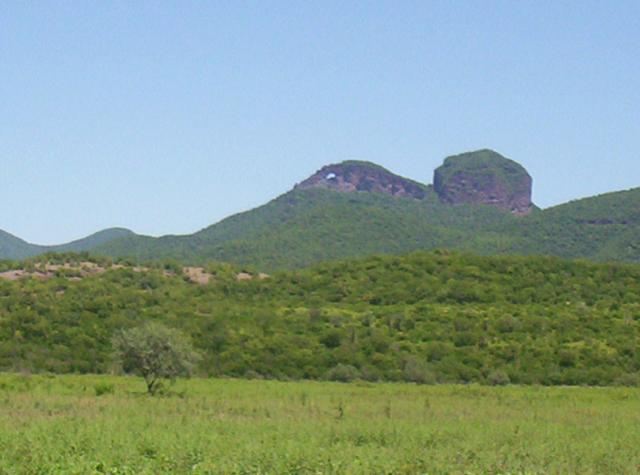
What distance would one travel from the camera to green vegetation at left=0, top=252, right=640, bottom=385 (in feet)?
190

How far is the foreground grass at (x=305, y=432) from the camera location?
2086 cm

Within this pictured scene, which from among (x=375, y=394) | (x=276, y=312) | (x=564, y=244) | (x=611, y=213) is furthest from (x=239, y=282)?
(x=611, y=213)

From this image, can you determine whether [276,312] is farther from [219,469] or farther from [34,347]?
[219,469]

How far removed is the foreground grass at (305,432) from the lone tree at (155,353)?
5.42 ft

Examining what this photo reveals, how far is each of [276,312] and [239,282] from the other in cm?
1572

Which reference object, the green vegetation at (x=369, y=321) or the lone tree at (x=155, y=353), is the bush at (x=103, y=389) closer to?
the lone tree at (x=155, y=353)

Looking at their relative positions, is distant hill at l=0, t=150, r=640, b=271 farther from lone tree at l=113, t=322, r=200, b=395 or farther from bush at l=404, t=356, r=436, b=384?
lone tree at l=113, t=322, r=200, b=395

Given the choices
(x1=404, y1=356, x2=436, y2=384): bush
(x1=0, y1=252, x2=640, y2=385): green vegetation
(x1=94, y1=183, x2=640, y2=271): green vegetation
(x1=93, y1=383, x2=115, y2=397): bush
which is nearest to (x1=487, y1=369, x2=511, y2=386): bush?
(x1=0, y1=252, x2=640, y2=385): green vegetation

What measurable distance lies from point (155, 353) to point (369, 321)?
25764 millimetres

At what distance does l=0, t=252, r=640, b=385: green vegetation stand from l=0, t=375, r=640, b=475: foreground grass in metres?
14.7

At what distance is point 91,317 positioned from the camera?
66.4 m

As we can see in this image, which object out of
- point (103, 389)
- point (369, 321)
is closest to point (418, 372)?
point (369, 321)

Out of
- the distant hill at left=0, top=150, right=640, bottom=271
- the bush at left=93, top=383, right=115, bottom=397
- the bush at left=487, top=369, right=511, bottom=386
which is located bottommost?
the bush at left=93, top=383, right=115, bottom=397

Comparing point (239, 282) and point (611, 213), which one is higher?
point (611, 213)
